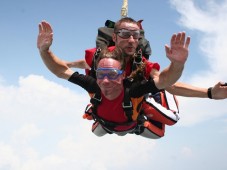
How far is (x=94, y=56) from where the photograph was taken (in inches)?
205

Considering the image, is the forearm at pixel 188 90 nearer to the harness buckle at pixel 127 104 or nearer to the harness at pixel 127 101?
the harness at pixel 127 101

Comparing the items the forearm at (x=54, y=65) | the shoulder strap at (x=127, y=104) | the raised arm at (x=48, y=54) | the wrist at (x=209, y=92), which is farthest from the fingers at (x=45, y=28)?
the wrist at (x=209, y=92)

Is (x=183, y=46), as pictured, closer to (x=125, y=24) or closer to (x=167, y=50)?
(x=167, y=50)

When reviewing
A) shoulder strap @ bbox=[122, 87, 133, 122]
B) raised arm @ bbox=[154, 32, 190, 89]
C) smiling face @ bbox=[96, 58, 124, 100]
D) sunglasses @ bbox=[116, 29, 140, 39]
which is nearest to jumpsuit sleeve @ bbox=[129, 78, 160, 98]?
shoulder strap @ bbox=[122, 87, 133, 122]

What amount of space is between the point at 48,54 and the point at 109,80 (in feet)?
3.01

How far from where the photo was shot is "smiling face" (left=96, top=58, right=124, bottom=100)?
484cm

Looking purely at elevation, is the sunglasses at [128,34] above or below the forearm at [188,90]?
above

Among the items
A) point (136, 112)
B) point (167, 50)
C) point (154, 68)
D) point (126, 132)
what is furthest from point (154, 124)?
point (167, 50)

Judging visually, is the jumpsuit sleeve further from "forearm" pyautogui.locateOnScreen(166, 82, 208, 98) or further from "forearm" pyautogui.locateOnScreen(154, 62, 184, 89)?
"forearm" pyautogui.locateOnScreen(166, 82, 208, 98)

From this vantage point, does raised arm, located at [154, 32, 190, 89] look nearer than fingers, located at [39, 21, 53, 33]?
Yes

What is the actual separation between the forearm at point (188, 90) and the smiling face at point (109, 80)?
87 cm

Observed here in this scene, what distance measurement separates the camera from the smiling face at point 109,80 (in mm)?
4844

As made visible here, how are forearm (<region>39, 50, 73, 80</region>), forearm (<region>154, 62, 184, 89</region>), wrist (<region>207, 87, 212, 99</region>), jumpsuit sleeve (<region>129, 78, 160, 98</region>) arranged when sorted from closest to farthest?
forearm (<region>154, 62, 184, 89</region>) → jumpsuit sleeve (<region>129, 78, 160, 98</region>) → forearm (<region>39, 50, 73, 80</region>) → wrist (<region>207, 87, 212, 99</region>)

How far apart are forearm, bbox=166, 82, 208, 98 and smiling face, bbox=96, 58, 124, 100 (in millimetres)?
869
